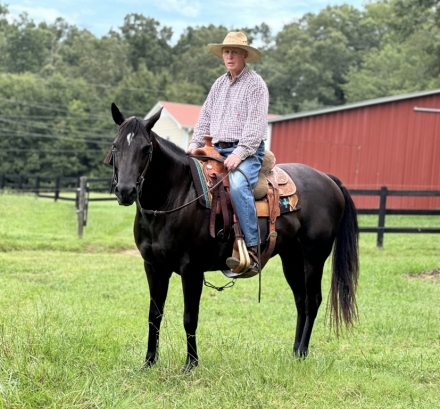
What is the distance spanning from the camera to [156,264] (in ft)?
15.5

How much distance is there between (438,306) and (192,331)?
444cm

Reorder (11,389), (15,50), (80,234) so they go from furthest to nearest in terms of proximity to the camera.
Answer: (15,50) → (80,234) → (11,389)

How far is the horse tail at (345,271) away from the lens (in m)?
5.83

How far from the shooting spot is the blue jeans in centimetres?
486

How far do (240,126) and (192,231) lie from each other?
103 cm

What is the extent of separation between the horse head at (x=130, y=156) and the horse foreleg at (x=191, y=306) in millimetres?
880

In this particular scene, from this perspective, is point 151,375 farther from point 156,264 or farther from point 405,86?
point 405,86

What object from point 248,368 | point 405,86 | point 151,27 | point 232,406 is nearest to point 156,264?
point 248,368

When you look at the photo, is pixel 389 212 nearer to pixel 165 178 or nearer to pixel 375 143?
pixel 375 143

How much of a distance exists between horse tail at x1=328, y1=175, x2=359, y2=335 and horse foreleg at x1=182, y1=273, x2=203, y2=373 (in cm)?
165

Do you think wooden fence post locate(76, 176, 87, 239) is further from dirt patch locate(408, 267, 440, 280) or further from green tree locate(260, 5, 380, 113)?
green tree locate(260, 5, 380, 113)

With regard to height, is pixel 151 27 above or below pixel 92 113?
above

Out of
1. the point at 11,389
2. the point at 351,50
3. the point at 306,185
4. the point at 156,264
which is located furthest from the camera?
the point at 351,50

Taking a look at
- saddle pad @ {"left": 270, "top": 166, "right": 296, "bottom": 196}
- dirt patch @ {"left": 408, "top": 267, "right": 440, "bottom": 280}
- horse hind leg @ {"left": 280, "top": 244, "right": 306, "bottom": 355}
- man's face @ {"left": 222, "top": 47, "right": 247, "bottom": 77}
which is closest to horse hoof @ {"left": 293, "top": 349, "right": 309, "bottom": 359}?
horse hind leg @ {"left": 280, "top": 244, "right": 306, "bottom": 355}
